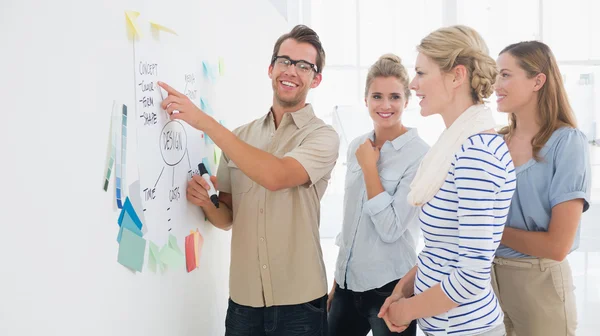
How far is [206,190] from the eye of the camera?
5.42 ft

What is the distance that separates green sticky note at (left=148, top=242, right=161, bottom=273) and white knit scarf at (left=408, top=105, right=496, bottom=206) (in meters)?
0.68

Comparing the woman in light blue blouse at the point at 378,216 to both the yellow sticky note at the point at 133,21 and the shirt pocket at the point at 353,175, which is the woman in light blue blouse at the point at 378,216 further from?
the yellow sticky note at the point at 133,21

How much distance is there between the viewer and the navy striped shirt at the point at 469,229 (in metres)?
1.14

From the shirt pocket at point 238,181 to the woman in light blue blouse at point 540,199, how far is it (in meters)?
0.83

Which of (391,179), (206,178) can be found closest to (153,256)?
(206,178)

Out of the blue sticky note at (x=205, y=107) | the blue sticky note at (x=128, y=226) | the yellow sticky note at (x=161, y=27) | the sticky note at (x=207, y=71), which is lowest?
the blue sticky note at (x=128, y=226)

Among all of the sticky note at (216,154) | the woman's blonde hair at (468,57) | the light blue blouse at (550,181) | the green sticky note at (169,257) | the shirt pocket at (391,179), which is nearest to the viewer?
the woman's blonde hair at (468,57)

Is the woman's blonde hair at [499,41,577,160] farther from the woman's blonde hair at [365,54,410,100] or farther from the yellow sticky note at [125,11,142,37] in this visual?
the yellow sticky note at [125,11,142,37]

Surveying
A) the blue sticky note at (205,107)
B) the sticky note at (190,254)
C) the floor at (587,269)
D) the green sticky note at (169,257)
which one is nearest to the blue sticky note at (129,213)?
the green sticky note at (169,257)

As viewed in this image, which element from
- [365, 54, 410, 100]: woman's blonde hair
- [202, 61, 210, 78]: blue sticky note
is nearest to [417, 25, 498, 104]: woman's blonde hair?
[365, 54, 410, 100]: woman's blonde hair

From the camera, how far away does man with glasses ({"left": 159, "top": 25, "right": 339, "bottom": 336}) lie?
162cm

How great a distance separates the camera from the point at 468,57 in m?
1.26

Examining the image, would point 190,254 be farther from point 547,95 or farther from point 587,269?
point 587,269

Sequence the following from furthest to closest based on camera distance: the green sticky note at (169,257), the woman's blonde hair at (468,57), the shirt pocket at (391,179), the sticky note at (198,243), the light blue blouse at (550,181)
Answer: the shirt pocket at (391,179) < the sticky note at (198,243) < the light blue blouse at (550,181) < the green sticky note at (169,257) < the woman's blonde hair at (468,57)
